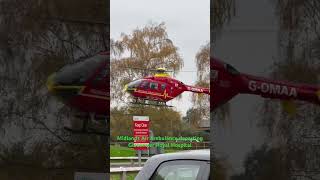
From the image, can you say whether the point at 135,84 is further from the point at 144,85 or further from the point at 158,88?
the point at 158,88

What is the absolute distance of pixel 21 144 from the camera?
8.31 ft

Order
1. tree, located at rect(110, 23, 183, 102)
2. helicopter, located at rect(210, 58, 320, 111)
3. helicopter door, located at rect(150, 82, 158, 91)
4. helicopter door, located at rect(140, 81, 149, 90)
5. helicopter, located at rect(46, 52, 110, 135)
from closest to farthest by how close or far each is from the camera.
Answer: helicopter, located at rect(210, 58, 320, 111)
helicopter, located at rect(46, 52, 110, 135)
helicopter door, located at rect(150, 82, 158, 91)
helicopter door, located at rect(140, 81, 149, 90)
tree, located at rect(110, 23, 183, 102)

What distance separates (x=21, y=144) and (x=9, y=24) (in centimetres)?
52

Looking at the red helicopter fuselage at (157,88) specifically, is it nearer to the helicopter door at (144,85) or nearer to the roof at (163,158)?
the helicopter door at (144,85)

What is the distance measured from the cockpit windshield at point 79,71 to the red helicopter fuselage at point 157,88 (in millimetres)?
21727

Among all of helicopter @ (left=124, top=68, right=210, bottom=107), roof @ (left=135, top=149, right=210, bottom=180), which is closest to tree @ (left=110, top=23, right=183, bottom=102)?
helicopter @ (left=124, top=68, right=210, bottom=107)

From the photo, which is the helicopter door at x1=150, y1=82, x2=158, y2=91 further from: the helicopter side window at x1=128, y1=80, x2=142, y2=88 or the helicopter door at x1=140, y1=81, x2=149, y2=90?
the helicopter side window at x1=128, y1=80, x2=142, y2=88

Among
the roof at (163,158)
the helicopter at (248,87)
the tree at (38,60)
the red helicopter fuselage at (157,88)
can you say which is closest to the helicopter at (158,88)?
the red helicopter fuselage at (157,88)

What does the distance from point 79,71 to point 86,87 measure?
0.25 feet

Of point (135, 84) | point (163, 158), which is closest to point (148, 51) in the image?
point (135, 84)

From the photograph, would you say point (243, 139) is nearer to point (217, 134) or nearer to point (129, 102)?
point (217, 134)

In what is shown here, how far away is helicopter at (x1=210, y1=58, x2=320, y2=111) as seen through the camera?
1.92 m

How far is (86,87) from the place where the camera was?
251cm

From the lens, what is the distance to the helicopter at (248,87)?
1922 millimetres
